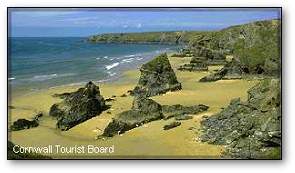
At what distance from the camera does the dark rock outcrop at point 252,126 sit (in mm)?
7105

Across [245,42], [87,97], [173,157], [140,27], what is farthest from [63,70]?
[245,42]

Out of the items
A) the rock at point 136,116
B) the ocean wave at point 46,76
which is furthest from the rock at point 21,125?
the rock at point 136,116

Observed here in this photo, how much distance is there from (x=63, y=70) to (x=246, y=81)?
1.85 m

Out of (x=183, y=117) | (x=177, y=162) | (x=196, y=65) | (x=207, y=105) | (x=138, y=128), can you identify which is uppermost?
(x=196, y=65)

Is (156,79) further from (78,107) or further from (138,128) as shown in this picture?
(78,107)

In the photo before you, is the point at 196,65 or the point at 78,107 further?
the point at 196,65

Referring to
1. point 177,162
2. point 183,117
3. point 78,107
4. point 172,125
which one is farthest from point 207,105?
point 78,107

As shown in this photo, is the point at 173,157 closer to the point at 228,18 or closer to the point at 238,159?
the point at 238,159

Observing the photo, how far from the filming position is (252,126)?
23.6 ft

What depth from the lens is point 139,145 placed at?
7227 mm

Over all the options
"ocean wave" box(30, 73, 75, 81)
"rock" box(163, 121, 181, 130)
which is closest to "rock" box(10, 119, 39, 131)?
"ocean wave" box(30, 73, 75, 81)

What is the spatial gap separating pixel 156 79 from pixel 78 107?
869 millimetres

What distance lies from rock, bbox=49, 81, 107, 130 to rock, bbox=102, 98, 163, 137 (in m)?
0.22

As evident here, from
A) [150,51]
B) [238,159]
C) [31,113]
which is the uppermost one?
[150,51]
